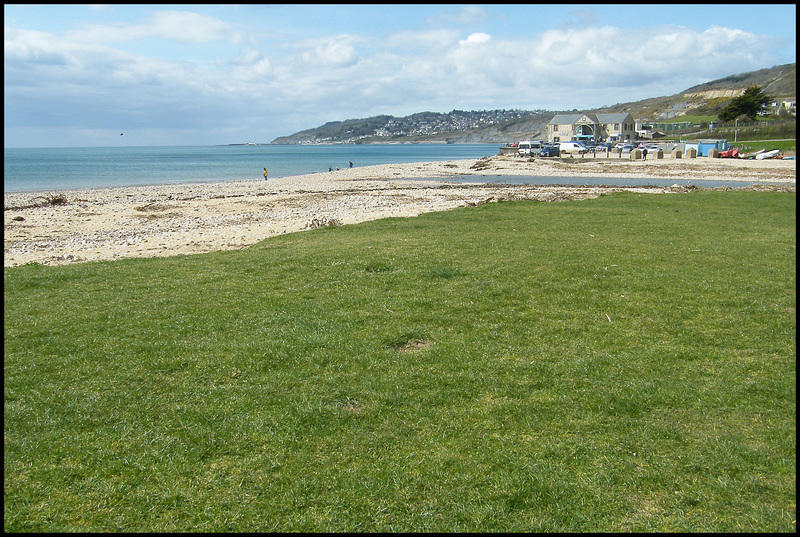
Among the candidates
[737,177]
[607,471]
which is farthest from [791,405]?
[737,177]

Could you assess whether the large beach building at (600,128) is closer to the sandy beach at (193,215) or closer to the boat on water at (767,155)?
the boat on water at (767,155)

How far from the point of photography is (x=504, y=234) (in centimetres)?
1627

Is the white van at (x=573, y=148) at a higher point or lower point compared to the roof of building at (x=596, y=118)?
lower

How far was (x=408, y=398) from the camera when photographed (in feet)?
20.9

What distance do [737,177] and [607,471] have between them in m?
54.4

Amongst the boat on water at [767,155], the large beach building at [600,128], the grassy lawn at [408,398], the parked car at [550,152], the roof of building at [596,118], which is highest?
the roof of building at [596,118]

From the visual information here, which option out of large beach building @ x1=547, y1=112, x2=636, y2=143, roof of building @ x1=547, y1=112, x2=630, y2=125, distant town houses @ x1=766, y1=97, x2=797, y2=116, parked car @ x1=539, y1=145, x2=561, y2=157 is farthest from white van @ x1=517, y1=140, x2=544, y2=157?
distant town houses @ x1=766, y1=97, x2=797, y2=116

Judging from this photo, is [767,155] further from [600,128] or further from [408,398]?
[408,398]

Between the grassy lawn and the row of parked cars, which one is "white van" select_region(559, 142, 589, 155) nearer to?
the row of parked cars

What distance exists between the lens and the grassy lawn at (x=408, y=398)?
15.0 feet

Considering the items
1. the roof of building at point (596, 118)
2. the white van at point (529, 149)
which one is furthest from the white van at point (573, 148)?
the roof of building at point (596, 118)

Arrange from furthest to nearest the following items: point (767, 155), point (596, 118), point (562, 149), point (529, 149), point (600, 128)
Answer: point (596, 118) < point (600, 128) < point (529, 149) < point (562, 149) < point (767, 155)

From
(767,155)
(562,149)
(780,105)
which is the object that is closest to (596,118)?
(562,149)

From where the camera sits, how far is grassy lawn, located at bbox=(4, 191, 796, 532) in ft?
15.0
